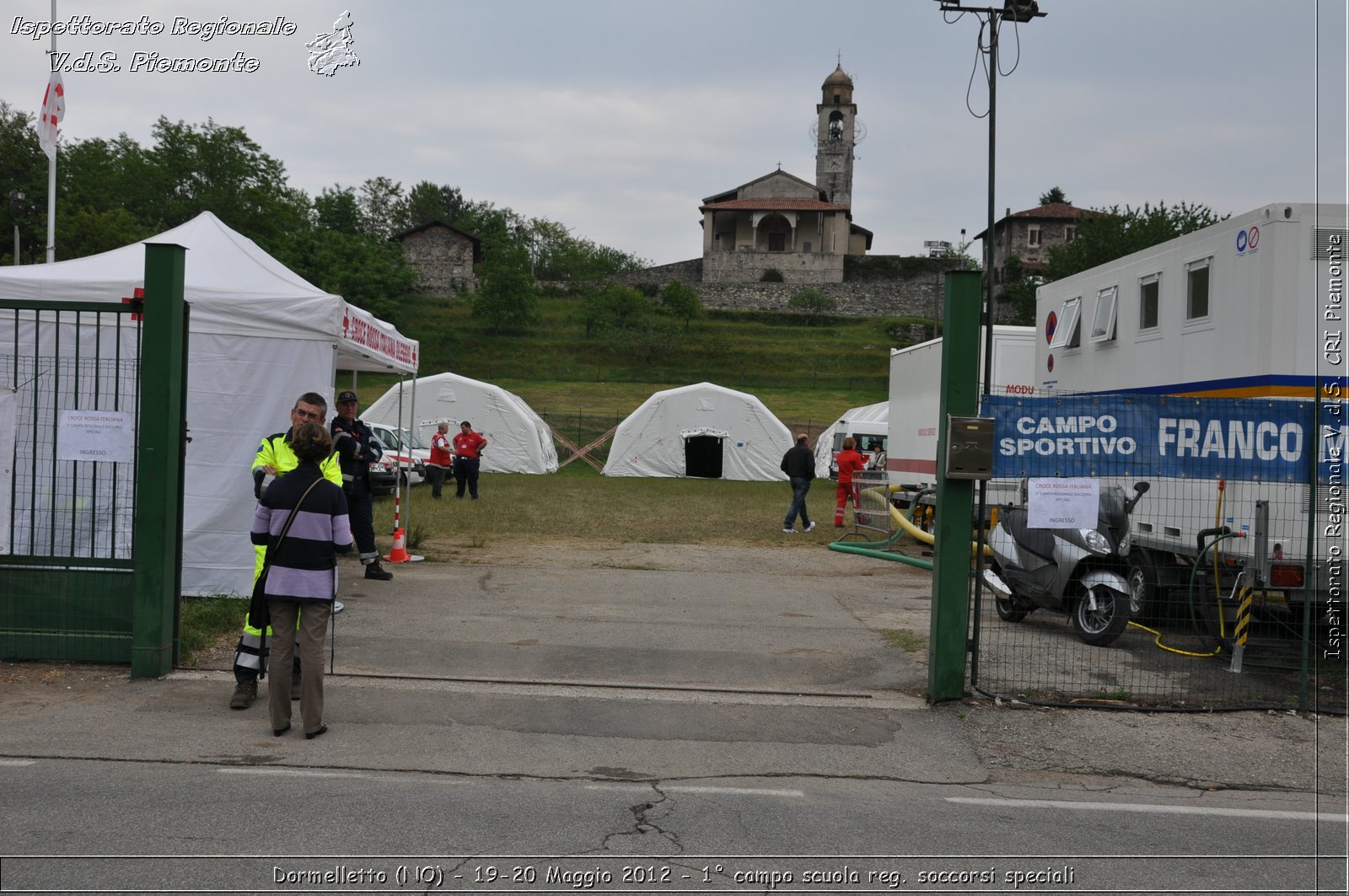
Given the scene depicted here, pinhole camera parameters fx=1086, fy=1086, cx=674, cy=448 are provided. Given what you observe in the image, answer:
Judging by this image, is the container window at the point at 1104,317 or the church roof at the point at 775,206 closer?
the container window at the point at 1104,317

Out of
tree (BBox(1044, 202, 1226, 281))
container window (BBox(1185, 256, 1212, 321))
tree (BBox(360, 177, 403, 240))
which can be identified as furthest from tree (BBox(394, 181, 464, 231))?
container window (BBox(1185, 256, 1212, 321))

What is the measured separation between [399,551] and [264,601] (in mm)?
6915

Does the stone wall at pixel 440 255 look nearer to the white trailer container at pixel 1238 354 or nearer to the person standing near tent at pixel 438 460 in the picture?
the person standing near tent at pixel 438 460

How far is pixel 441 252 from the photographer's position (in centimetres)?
8775

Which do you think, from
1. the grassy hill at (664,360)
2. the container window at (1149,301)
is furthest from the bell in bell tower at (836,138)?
the container window at (1149,301)

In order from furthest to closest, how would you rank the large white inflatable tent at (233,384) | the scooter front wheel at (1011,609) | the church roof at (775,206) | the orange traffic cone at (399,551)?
the church roof at (775,206)
the orange traffic cone at (399,551)
the scooter front wheel at (1011,609)
the large white inflatable tent at (233,384)

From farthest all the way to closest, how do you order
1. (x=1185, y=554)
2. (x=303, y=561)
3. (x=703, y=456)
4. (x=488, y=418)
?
(x=703, y=456) < (x=488, y=418) < (x=1185, y=554) < (x=303, y=561)

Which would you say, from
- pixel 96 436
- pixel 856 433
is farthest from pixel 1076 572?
pixel 856 433

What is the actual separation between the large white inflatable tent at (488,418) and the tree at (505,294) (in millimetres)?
32376

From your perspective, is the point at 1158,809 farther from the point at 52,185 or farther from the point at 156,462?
the point at 52,185

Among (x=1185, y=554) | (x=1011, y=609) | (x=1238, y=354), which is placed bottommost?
(x=1011, y=609)

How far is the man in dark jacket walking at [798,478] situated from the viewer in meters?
19.0

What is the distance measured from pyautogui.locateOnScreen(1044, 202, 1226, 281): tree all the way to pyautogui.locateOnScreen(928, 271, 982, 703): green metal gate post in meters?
48.4

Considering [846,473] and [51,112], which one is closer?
[51,112]
